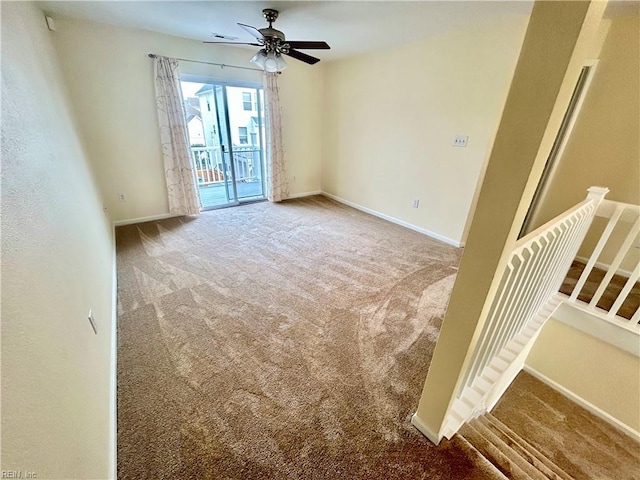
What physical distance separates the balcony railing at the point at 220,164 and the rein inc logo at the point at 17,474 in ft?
15.0

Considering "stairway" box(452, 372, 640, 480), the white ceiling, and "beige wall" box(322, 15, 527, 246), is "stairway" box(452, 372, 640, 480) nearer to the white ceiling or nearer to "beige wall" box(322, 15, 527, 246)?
"beige wall" box(322, 15, 527, 246)

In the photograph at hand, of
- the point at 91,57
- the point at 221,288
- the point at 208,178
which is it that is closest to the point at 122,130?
the point at 91,57

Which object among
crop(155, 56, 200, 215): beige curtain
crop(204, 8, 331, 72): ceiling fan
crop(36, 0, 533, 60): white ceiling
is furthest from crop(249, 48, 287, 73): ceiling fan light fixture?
crop(155, 56, 200, 215): beige curtain

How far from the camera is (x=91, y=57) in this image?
9.37ft

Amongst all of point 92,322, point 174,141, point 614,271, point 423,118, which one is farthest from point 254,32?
point 614,271

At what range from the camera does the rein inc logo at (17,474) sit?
495 mm

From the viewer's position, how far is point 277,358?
171 cm

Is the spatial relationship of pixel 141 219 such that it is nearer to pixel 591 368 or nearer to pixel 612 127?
pixel 591 368

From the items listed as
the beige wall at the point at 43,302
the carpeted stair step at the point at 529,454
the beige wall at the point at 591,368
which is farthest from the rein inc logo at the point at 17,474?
the beige wall at the point at 591,368

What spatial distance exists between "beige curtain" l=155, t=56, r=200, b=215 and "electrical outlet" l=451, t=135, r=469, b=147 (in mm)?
3463

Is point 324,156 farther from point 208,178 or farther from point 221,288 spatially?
point 221,288

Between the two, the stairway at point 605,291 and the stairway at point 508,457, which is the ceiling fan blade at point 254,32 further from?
the stairway at point 605,291

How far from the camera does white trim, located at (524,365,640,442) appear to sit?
6.76 feet

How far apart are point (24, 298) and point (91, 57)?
3469 millimetres
